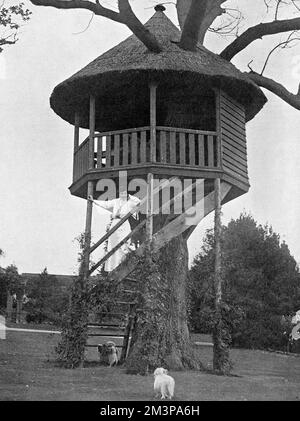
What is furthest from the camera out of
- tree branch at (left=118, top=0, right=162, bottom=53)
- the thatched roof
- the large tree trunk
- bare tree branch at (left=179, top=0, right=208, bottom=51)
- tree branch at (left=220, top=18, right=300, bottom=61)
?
tree branch at (left=220, top=18, right=300, bottom=61)

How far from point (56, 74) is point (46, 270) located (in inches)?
650

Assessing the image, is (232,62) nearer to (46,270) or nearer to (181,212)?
(181,212)

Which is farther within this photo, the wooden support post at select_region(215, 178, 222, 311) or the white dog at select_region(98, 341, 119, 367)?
the white dog at select_region(98, 341, 119, 367)

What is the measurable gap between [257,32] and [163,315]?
6.31 m

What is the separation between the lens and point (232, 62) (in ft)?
45.9

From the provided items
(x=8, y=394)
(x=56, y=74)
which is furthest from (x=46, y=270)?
(x=8, y=394)

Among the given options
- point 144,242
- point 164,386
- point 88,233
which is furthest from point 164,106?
point 164,386

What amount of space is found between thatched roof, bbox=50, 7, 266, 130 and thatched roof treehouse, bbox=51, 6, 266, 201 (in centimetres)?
2

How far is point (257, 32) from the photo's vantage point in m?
13.3

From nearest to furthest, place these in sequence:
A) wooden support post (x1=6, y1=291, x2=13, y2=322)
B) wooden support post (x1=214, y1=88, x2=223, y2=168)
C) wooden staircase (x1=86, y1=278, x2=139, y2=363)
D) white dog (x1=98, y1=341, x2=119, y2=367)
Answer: wooden staircase (x1=86, y1=278, x2=139, y2=363) → wooden support post (x1=214, y1=88, x2=223, y2=168) → white dog (x1=98, y1=341, x2=119, y2=367) → wooden support post (x1=6, y1=291, x2=13, y2=322)

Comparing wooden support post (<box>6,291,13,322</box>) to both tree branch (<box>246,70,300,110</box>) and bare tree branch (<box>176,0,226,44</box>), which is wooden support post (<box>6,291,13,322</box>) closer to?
bare tree branch (<box>176,0,226,44</box>)

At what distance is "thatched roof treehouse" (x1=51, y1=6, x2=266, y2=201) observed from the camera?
11.5 meters

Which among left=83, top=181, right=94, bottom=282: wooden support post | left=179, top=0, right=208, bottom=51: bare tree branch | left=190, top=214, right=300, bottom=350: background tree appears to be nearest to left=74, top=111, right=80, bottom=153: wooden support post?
left=83, top=181, right=94, bottom=282: wooden support post

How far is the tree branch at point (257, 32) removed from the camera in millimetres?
13172
